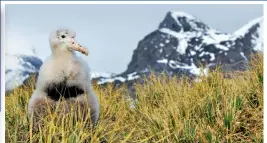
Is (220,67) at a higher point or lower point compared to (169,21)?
lower

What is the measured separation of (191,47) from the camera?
3.57m

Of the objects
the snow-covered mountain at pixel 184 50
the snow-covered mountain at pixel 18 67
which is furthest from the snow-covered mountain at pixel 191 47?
the snow-covered mountain at pixel 18 67

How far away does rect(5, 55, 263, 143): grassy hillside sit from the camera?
115 inches

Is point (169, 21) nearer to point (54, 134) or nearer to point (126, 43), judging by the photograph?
point (126, 43)

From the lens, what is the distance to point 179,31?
3463 mm

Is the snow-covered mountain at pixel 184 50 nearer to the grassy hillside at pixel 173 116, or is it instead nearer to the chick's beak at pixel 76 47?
the grassy hillside at pixel 173 116

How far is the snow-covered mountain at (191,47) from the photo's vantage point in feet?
10.9

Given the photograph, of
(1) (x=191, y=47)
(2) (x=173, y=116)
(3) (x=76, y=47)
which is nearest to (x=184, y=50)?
(1) (x=191, y=47)

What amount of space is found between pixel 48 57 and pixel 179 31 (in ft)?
2.96

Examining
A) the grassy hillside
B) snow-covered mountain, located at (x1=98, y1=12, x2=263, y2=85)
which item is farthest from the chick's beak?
snow-covered mountain, located at (x1=98, y1=12, x2=263, y2=85)

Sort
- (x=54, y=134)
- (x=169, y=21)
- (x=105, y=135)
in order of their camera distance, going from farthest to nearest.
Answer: (x=169, y=21) → (x=105, y=135) → (x=54, y=134)

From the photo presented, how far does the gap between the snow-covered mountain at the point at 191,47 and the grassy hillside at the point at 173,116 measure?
0.32 feet

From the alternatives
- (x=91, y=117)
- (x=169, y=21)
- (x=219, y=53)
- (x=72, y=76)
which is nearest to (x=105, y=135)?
(x=91, y=117)

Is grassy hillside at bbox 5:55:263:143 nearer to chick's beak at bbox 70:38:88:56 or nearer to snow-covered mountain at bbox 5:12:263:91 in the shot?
snow-covered mountain at bbox 5:12:263:91
